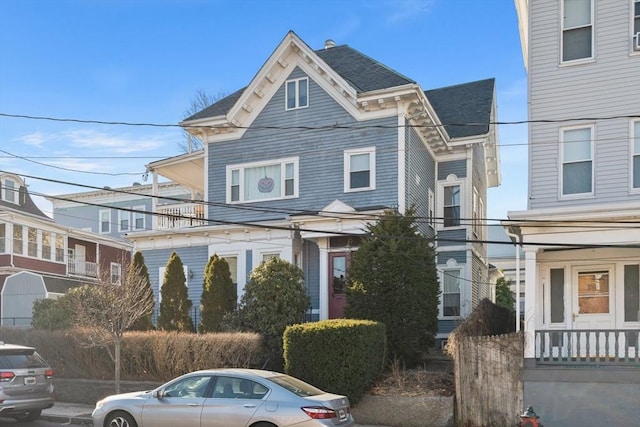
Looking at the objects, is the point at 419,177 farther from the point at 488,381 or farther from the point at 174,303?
the point at 488,381

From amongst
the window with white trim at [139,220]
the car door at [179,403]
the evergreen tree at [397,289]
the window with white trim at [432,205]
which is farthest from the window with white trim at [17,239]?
the car door at [179,403]

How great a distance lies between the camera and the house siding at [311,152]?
19.9 metres

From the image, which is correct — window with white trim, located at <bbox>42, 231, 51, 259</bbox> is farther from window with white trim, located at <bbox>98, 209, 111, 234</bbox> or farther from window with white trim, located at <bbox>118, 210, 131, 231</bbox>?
window with white trim, located at <bbox>98, 209, 111, 234</bbox>

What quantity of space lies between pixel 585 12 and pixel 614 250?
5948 mm

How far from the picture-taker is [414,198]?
67.1ft

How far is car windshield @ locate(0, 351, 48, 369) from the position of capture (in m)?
12.3

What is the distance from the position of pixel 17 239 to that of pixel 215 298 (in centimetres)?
2143

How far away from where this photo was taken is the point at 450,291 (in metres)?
22.0

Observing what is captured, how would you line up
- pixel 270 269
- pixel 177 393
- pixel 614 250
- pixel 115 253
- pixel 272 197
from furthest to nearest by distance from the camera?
pixel 115 253 → pixel 272 197 → pixel 270 269 → pixel 614 250 → pixel 177 393

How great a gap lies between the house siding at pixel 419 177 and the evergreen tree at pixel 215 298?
5.95m

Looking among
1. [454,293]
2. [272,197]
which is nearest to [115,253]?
[272,197]

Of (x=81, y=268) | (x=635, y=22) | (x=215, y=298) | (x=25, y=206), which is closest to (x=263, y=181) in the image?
(x=215, y=298)

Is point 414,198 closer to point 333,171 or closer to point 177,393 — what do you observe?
point 333,171

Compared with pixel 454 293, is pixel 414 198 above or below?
above
